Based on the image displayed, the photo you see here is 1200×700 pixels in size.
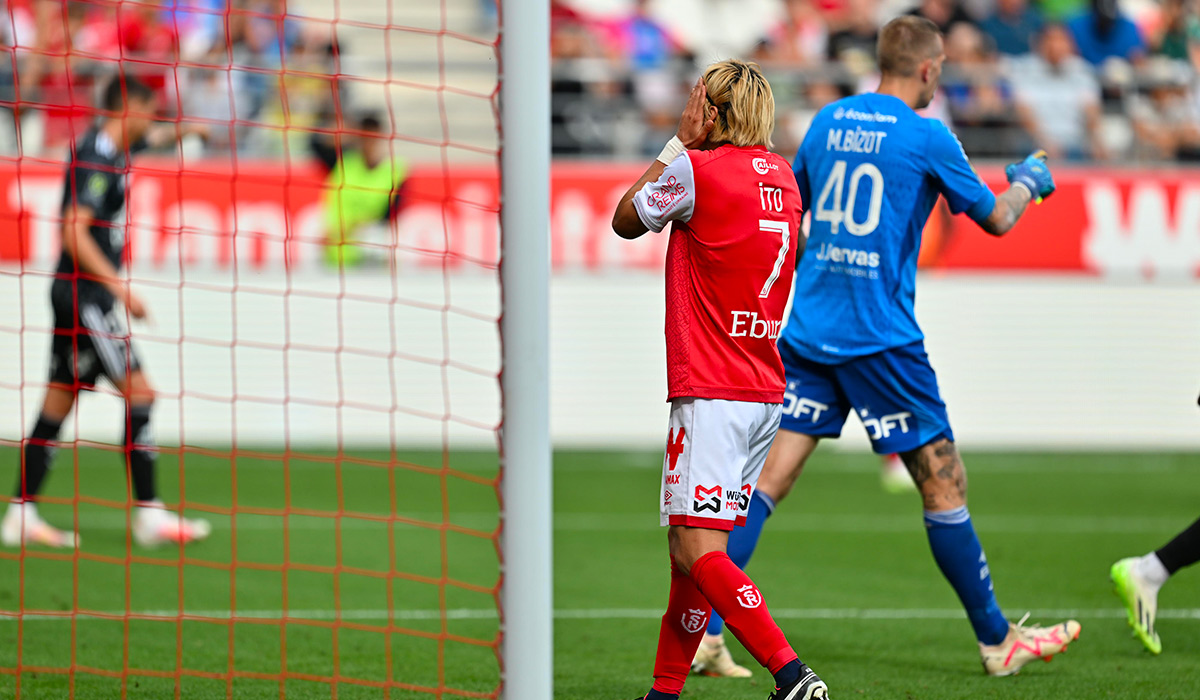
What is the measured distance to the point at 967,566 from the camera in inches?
187

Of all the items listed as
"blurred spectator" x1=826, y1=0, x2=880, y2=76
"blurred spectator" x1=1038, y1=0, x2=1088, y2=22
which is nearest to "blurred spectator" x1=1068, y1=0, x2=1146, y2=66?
"blurred spectator" x1=1038, y1=0, x2=1088, y2=22

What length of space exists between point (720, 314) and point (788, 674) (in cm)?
102

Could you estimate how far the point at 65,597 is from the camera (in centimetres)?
610

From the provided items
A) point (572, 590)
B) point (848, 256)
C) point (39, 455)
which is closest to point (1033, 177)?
point (848, 256)

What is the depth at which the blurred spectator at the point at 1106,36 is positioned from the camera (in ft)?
47.8

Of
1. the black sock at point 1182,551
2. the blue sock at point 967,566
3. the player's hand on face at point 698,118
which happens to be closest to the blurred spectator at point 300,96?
the blue sock at point 967,566

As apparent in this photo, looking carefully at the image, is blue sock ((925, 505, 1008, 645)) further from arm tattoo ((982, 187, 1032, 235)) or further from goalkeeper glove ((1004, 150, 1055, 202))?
goalkeeper glove ((1004, 150, 1055, 202))

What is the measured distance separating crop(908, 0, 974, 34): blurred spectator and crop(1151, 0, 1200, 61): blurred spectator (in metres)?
1.96

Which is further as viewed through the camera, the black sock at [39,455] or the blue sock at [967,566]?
the black sock at [39,455]

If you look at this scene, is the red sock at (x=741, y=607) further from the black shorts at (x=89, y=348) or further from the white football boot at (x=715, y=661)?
the black shorts at (x=89, y=348)

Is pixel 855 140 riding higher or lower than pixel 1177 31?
lower

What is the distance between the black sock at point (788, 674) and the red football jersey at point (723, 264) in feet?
2.43

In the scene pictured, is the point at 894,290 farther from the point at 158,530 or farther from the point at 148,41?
the point at 148,41

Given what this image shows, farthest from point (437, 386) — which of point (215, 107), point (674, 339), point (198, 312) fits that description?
point (674, 339)
